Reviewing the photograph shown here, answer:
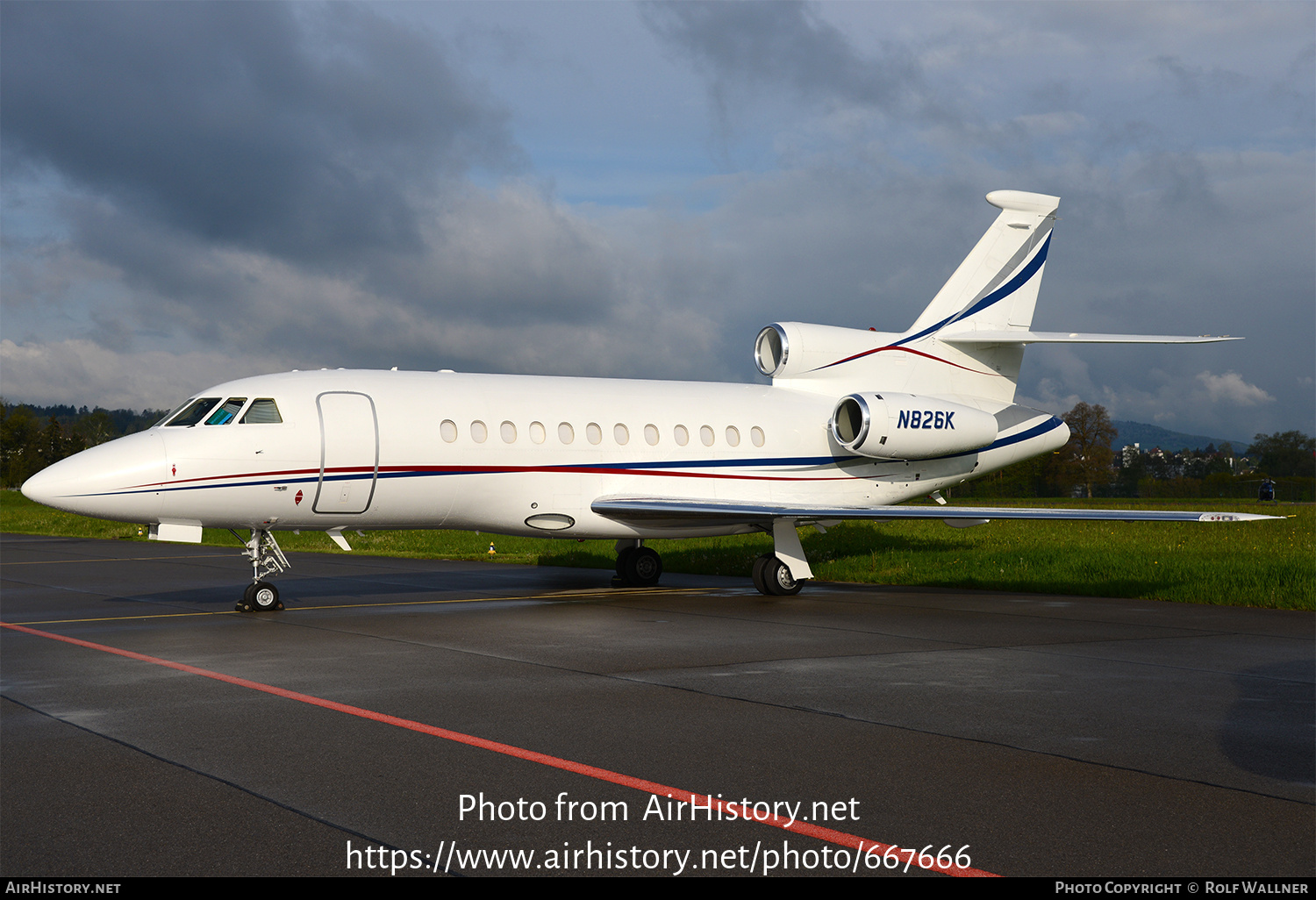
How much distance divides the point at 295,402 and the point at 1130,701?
11.4 metres

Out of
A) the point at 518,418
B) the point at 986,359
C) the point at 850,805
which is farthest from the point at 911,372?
Answer: the point at 850,805

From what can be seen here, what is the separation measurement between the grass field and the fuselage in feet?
6.91

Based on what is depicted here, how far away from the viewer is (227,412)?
14805mm

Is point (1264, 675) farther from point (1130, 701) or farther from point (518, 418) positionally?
point (518, 418)

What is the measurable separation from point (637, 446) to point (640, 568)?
3.43m

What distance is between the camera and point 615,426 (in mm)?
17578

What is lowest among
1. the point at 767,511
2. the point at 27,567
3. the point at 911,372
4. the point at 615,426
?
the point at 27,567

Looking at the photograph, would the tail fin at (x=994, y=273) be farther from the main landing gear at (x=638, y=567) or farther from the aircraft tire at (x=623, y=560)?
the aircraft tire at (x=623, y=560)

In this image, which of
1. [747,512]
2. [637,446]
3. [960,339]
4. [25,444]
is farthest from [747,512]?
[25,444]

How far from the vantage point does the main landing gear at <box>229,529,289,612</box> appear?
1491 cm

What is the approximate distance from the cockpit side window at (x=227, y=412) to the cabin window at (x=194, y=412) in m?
0.15

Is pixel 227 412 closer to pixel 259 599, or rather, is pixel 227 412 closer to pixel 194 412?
pixel 194 412

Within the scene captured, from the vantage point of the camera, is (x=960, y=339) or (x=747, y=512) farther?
(x=960, y=339)
